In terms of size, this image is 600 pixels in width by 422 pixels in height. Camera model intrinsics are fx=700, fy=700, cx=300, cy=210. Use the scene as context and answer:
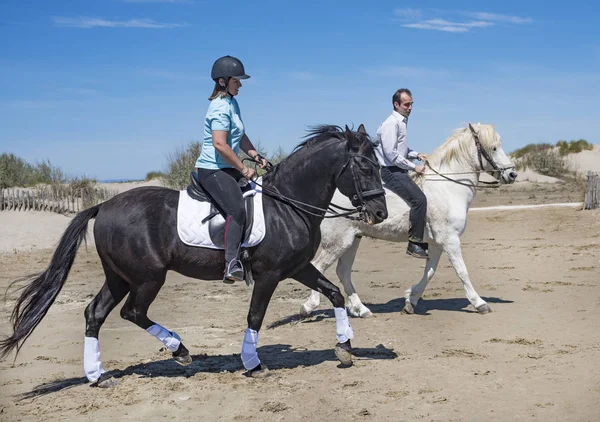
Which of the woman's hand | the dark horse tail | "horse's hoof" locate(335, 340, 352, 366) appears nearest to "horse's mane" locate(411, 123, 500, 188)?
"horse's hoof" locate(335, 340, 352, 366)

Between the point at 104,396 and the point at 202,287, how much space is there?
19.5ft

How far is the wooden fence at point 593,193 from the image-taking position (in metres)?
19.5

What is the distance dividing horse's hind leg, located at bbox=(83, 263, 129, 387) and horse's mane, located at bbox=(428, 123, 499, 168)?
5.08 meters

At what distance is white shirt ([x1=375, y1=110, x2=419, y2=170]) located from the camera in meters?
9.12

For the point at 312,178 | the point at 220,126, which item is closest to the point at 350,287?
the point at 312,178

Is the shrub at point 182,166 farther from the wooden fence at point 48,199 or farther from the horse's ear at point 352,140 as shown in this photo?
the horse's ear at point 352,140

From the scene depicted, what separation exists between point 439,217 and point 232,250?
3.88 m

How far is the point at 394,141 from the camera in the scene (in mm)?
9133

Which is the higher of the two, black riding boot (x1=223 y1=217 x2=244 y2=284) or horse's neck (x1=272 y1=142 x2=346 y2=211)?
horse's neck (x1=272 y1=142 x2=346 y2=211)

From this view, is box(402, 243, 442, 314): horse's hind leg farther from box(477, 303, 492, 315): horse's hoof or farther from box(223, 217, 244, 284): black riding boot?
box(223, 217, 244, 284): black riding boot

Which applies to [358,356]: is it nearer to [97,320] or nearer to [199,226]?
[199,226]

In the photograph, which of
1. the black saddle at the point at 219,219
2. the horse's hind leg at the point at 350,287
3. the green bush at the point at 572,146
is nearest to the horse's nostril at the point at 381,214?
the black saddle at the point at 219,219

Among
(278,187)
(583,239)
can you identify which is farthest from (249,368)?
(583,239)

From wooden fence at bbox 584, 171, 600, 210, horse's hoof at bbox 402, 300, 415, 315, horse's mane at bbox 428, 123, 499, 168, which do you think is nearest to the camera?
horse's hoof at bbox 402, 300, 415, 315
